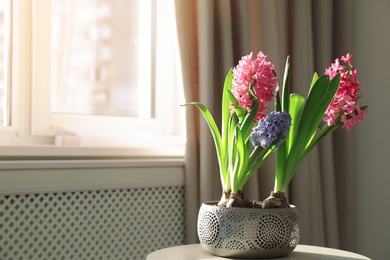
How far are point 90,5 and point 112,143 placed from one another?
0.47 meters

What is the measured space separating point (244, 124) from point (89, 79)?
35.5 inches

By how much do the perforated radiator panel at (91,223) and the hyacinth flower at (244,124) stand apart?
51cm

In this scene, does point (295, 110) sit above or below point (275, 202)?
above

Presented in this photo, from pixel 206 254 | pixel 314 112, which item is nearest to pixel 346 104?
pixel 314 112

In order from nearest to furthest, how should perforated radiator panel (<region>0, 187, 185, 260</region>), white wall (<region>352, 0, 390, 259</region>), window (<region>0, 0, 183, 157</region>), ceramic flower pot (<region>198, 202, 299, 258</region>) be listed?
ceramic flower pot (<region>198, 202, 299, 258</region>) < perforated radiator panel (<region>0, 187, 185, 260</region>) < window (<region>0, 0, 183, 157</region>) < white wall (<region>352, 0, 390, 259</region>)

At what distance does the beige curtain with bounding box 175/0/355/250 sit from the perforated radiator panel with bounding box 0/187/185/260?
0.24 feet

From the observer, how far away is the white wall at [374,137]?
8.49 feet

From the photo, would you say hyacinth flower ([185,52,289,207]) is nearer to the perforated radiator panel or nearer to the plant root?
the plant root

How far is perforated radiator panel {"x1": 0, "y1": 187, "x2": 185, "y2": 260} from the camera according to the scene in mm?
1615

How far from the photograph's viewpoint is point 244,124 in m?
1.33

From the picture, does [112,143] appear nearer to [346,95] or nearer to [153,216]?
[153,216]

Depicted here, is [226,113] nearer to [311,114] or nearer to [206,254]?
[311,114]

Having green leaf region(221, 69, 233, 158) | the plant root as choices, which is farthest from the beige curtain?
the plant root

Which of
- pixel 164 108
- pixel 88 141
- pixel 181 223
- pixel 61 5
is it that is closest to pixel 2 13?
pixel 61 5
